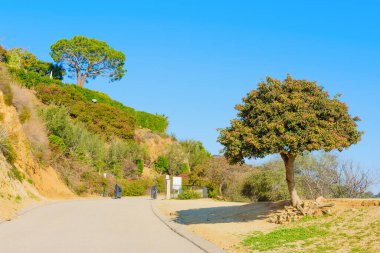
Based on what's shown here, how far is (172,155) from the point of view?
2221 inches

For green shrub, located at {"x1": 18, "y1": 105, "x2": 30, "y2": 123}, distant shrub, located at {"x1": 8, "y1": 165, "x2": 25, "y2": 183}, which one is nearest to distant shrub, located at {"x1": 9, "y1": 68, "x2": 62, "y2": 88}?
green shrub, located at {"x1": 18, "y1": 105, "x2": 30, "y2": 123}

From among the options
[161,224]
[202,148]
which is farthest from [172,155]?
[161,224]

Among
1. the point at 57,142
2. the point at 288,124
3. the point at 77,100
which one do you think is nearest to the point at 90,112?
the point at 77,100

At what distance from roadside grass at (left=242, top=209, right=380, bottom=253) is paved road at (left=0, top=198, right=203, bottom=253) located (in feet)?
6.68

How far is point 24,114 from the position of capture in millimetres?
31875

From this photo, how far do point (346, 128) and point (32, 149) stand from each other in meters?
23.1

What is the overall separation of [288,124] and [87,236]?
7.19 m

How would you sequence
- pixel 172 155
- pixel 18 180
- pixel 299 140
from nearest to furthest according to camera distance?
pixel 299 140 < pixel 18 180 < pixel 172 155

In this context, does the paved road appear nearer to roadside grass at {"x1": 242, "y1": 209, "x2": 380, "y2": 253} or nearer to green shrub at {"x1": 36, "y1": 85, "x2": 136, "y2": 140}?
roadside grass at {"x1": 242, "y1": 209, "x2": 380, "y2": 253}

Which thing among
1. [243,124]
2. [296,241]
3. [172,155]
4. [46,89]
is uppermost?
[46,89]

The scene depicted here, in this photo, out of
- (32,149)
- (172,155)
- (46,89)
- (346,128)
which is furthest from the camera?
(172,155)

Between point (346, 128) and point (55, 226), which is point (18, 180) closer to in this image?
point (55, 226)

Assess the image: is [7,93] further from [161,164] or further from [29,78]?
[161,164]

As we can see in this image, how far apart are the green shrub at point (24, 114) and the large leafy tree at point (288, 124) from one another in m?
21.7
